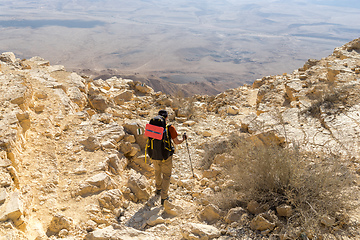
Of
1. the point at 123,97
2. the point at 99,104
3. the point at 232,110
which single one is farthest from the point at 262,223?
the point at 123,97

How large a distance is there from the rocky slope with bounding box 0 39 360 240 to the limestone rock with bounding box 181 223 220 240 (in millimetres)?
11

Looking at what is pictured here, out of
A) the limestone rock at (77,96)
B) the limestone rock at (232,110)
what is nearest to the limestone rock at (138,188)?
the limestone rock at (77,96)

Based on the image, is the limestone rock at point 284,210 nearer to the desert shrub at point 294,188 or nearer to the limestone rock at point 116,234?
the desert shrub at point 294,188

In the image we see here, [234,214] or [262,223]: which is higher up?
[262,223]

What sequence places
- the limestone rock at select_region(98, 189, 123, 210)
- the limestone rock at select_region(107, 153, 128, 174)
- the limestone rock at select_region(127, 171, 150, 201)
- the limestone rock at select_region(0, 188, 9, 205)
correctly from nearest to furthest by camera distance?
the limestone rock at select_region(0, 188, 9, 205)
the limestone rock at select_region(98, 189, 123, 210)
the limestone rock at select_region(127, 171, 150, 201)
the limestone rock at select_region(107, 153, 128, 174)

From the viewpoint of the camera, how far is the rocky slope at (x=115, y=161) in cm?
277

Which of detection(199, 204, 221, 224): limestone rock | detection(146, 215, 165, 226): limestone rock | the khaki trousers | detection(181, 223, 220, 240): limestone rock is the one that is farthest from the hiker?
detection(181, 223, 220, 240): limestone rock

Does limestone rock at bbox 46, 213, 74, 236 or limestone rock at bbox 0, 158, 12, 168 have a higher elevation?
limestone rock at bbox 0, 158, 12, 168

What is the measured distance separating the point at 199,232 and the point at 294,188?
1187 millimetres

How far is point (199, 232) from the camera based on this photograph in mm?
2713

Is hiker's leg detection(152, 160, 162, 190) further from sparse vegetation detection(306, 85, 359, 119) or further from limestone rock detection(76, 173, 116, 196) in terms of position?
sparse vegetation detection(306, 85, 359, 119)

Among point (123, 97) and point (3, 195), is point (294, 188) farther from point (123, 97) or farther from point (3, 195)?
point (123, 97)

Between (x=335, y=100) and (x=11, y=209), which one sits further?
(x=335, y=100)

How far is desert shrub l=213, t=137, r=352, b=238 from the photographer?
260 centimetres
